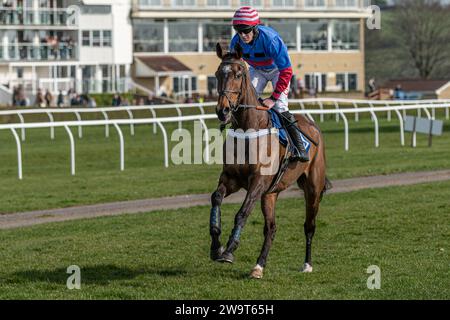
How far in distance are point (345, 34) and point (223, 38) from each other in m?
9.42

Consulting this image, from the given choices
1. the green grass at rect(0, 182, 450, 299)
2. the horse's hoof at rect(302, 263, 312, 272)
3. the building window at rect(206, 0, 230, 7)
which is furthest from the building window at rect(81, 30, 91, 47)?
the horse's hoof at rect(302, 263, 312, 272)

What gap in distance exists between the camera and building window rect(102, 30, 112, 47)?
65.7 m

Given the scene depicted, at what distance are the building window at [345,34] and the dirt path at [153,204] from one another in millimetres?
56715

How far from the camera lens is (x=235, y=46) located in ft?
29.1

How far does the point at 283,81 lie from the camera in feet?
30.8

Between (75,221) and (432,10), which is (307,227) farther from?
(432,10)

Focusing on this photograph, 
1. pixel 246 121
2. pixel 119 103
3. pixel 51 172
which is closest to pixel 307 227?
pixel 246 121

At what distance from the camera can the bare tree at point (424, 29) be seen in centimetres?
8381

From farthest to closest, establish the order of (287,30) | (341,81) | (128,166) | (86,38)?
(341,81) → (287,30) → (86,38) → (128,166)

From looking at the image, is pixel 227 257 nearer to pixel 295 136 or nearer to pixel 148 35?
pixel 295 136

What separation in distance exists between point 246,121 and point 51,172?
45.3 ft

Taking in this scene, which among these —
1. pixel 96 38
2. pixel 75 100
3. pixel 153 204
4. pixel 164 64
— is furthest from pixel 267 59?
pixel 164 64

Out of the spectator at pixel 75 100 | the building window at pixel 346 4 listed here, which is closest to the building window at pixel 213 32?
the building window at pixel 346 4

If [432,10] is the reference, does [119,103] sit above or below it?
below
